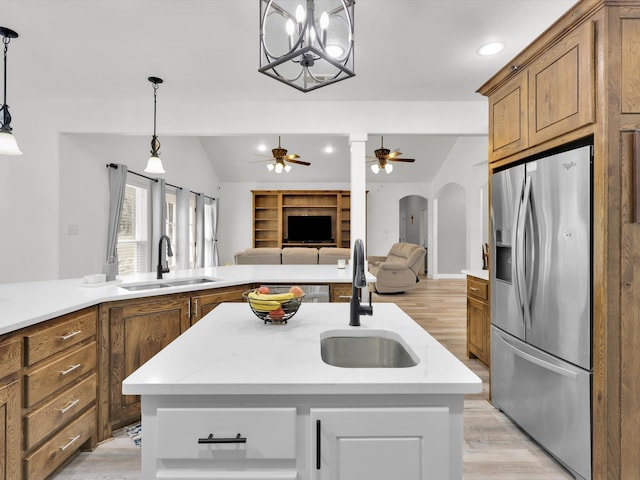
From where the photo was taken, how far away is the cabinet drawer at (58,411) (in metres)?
1.54

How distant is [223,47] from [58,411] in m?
2.51

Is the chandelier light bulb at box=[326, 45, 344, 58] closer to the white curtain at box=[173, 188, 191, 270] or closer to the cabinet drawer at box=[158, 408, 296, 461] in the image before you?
the cabinet drawer at box=[158, 408, 296, 461]

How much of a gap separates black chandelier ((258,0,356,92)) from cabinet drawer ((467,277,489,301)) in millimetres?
2382

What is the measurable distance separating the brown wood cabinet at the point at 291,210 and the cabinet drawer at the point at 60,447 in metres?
7.31

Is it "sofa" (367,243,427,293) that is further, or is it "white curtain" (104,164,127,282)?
"sofa" (367,243,427,293)

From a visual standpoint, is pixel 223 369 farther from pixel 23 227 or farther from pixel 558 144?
pixel 23 227

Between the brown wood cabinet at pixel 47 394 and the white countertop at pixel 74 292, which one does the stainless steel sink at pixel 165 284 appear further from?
the brown wood cabinet at pixel 47 394

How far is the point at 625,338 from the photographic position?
5.18 feet

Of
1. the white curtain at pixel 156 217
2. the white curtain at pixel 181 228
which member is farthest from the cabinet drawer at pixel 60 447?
the white curtain at pixel 181 228

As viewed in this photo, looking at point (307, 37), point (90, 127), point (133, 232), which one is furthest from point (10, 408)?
point (133, 232)

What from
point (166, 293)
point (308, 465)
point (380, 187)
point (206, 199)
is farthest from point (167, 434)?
point (380, 187)

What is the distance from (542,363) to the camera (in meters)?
1.92

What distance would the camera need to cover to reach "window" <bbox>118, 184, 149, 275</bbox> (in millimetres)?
4680

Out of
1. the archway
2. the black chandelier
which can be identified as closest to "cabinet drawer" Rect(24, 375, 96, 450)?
the black chandelier
